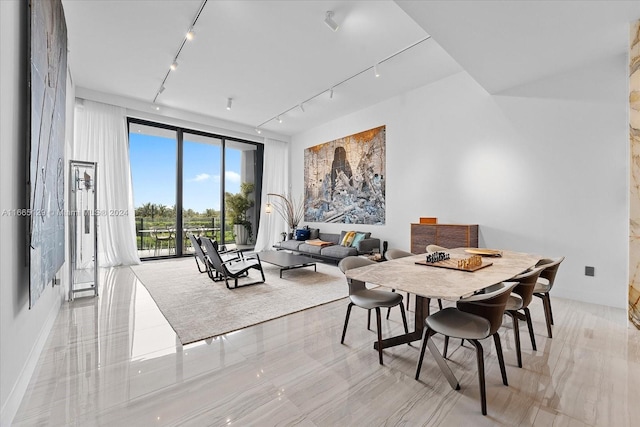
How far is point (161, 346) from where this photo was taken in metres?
2.46

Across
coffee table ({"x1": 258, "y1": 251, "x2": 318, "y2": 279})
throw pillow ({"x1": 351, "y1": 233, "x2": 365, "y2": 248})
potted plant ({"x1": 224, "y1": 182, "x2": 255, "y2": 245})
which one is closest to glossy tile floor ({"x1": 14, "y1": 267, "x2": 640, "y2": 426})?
coffee table ({"x1": 258, "y1": 251, "x2": 318, "y2": 279})

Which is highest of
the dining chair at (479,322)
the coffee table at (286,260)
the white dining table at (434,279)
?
the white dining table at (434,279)

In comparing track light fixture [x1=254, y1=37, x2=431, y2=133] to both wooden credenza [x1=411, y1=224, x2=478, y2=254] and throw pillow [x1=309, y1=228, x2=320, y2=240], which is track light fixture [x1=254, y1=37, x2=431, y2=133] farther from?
throw pillow [x1=309, y1=228, x2=320, y2=240]

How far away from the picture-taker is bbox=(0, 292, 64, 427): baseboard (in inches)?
58.8

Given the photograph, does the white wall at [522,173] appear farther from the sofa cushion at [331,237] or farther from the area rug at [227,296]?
the area rug at [227,296]

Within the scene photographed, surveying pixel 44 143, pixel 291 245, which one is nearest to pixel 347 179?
pixel 291 245

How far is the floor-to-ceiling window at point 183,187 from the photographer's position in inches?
257

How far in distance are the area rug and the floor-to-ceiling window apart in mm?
1481

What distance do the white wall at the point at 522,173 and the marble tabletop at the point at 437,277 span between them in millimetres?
1789

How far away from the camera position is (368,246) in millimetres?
5754

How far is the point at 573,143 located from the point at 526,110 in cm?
76

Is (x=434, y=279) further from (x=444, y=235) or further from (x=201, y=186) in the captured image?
(x=201, y=186)

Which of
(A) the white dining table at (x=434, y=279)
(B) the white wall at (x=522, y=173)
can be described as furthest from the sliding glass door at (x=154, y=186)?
(A) the white dining table at (x=434, y=279)

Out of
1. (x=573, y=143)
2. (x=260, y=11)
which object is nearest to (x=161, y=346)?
(x=260, y=11)
